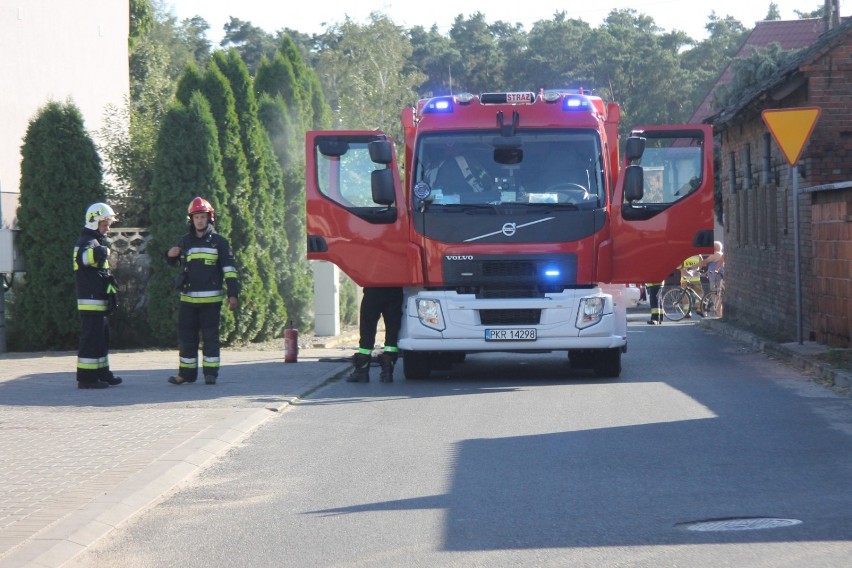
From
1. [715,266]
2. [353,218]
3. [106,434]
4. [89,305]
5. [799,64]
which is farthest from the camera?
[715,266]

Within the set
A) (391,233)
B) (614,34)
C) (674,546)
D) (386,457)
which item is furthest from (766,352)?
(614,34)

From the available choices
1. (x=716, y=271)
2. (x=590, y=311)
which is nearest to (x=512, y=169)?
(x=590, y=311)

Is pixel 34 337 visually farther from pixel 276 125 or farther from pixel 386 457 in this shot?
pixel 386 457

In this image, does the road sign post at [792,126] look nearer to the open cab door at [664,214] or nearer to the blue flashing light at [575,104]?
the open cab door at [664,214]

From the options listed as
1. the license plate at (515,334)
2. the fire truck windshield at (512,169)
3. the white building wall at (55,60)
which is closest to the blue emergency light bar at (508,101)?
the fire truck windshield at (512,169)

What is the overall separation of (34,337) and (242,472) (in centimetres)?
1118

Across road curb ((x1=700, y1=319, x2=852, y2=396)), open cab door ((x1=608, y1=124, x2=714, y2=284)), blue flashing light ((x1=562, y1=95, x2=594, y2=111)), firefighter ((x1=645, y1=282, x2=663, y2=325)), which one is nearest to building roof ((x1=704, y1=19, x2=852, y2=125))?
road curb ((x1=700, y1=319, x2=852, y2=396))

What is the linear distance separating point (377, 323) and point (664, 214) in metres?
3.55

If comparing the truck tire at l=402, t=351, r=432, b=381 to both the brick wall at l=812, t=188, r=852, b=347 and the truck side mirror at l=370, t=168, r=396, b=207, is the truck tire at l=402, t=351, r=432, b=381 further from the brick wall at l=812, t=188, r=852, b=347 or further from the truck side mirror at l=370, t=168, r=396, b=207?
the brick wall at l=812, t=188, r=852, b=347

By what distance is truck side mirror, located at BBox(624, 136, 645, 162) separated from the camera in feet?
46.6

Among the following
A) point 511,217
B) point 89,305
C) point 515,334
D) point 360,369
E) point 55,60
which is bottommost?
point 360,369

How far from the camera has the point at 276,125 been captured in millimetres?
23141

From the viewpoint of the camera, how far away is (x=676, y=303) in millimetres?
29375

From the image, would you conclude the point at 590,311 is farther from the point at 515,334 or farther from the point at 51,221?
the point at 51,221
